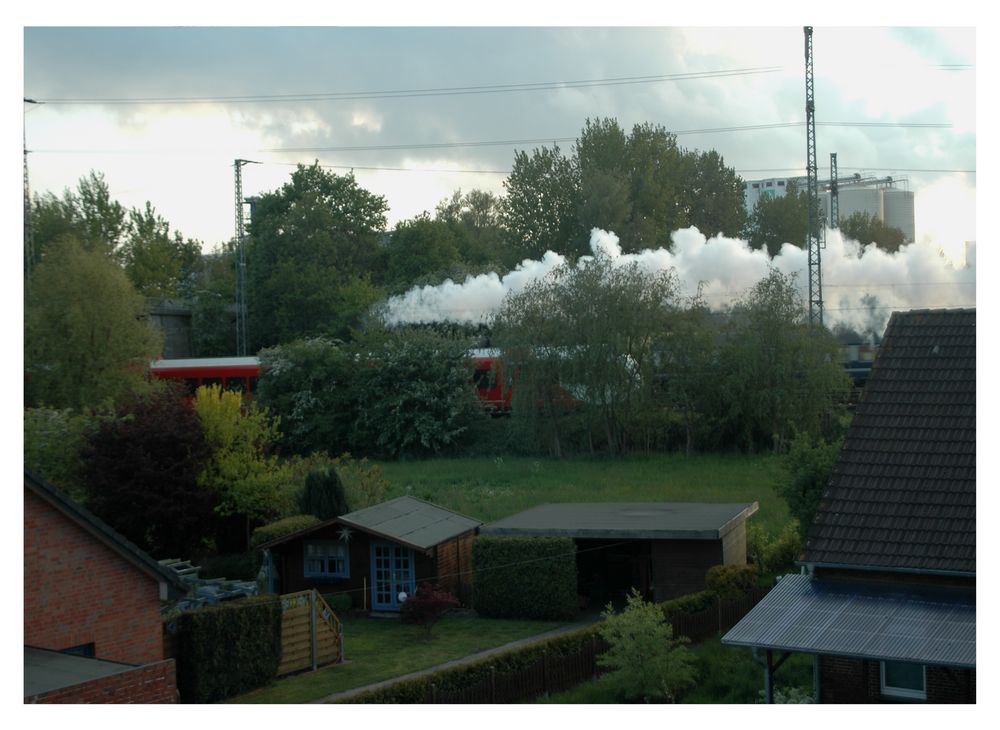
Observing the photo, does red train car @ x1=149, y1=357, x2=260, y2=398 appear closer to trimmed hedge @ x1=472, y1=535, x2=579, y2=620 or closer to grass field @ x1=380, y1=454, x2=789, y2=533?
grass field @ x1=380, y1=454, x2=789, y2=533

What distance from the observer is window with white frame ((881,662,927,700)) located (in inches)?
380

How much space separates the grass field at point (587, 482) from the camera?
23.1 meters

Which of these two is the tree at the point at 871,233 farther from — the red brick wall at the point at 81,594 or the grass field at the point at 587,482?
the red brick wall at the point at 81,594

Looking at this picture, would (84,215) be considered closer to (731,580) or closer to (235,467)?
(235,467)

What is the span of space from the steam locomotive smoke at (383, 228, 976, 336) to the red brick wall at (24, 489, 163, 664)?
22655 mm

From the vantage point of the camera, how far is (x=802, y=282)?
38.2 meters

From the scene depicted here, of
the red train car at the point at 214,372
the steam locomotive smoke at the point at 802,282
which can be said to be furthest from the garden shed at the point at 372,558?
the red train car at the point at 214,372

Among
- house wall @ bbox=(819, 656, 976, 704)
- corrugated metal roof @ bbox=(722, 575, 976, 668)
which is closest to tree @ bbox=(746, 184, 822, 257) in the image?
corrugated metal roof @ bbox=(722, 575, 976, 668)

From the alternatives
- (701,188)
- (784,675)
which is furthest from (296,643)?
(701,188)

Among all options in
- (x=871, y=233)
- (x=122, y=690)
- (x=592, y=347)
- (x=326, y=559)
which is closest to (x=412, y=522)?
(x=326, y=559)

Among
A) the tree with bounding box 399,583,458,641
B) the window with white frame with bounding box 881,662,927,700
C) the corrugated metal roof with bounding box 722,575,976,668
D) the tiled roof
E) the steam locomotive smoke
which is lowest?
the tree with bounding box 399,583,458,641

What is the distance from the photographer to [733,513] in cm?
1759

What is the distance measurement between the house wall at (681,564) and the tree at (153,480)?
8.73 metres

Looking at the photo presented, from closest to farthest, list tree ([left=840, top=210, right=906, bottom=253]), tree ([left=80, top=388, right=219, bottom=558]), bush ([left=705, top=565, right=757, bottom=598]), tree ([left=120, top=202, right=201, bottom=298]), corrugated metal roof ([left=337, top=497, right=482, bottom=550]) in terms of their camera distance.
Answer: bush ([left=705, top=565, right=757, bottom=598]) < corrugated metal roof ([left=337, top=497, right=482, bottom=550]) < tree ([left=80, top=388, right=219, bottom=558]) < tree ([left=120, top=202, right=201, bottom=298]) < tree ([left=840, top=210, right=906, bottom=253])
